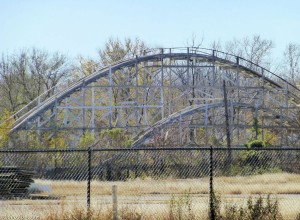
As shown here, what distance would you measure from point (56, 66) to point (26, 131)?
23.5m

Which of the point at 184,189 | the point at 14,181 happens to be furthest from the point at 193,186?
the point at 14,181

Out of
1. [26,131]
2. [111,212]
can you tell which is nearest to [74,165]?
[26,131]

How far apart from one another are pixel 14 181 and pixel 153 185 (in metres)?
5.23

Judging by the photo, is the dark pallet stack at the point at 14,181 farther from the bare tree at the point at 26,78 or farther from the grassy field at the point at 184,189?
the bare tree at the point at 26,78

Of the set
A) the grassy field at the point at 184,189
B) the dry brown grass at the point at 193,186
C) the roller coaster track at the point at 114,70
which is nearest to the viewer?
the grassy field at the point at 184,189

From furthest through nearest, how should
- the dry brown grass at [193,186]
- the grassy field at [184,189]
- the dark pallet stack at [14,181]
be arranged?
the dry brown grass at [193,186] < the dark pallet stack at [14,181] < the grassy field at [184,189]

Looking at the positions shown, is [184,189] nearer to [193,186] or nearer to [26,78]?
[193,186]

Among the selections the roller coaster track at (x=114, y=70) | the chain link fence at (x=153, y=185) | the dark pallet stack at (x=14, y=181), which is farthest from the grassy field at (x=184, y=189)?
the roller coaster track at (x=114, y=70)

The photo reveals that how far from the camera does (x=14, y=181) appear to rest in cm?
2483

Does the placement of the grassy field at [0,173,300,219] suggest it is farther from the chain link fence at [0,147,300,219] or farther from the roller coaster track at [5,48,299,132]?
the roller coaster track at [5,48,299,132]

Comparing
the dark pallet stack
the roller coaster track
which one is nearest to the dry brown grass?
the dark pallet stack

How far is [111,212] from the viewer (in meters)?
15.9

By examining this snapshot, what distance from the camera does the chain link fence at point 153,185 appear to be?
16078mm

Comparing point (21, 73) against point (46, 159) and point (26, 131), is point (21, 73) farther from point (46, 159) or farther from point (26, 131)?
point (46, 159)
